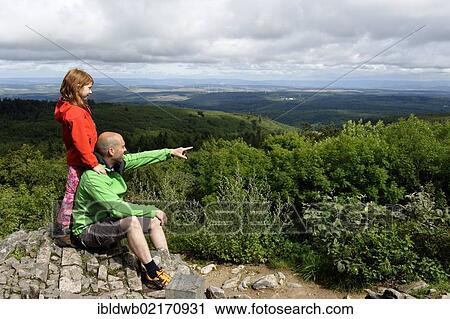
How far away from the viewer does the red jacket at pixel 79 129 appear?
4.70 metres

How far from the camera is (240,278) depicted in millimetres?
6266

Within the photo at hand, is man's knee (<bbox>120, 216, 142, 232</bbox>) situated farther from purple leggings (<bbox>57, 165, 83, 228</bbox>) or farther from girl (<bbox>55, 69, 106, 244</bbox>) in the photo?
purple leggings (<bbox>57, 165, 83, 228</bbox>)

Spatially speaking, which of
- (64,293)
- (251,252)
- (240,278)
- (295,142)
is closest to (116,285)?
(64,293)

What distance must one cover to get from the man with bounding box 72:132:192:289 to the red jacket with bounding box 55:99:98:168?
152 millimetres

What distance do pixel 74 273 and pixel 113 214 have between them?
0.93 metres

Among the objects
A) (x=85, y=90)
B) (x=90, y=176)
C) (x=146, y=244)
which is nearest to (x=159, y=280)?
(x=146, y=244)

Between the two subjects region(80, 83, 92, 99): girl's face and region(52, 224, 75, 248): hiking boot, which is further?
region(52, 224, 75, 248): hiking boot

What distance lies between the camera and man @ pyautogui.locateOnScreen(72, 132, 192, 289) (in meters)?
4.77

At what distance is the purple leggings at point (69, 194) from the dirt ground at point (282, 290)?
2.18 m

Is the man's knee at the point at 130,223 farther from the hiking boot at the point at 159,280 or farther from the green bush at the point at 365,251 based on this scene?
the green bush at the point at 365,251

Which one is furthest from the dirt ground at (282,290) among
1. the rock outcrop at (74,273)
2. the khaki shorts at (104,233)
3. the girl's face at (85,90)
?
the girl's face at (85,90)

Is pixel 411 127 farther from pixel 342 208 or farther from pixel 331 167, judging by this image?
pixel 342 208

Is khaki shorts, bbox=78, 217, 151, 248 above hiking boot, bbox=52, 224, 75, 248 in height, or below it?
above

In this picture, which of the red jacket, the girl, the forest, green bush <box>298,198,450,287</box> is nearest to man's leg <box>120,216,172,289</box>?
the girl
